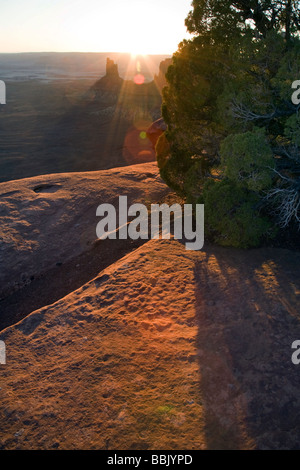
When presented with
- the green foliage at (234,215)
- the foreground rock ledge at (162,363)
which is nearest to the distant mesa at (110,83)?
the green foliage at (234,215)

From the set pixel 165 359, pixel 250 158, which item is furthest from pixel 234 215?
pixel 165 359

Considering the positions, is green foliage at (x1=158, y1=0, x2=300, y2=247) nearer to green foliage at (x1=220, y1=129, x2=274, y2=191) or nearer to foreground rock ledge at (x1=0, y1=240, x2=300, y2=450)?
green foliage at (x1=220, y1=129, x2=274, y2=191)

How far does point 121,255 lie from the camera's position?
9133 mm

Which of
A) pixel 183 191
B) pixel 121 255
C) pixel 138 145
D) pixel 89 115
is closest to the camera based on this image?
pixel 121 255

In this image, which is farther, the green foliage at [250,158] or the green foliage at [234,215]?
the green foliage at [234,215]

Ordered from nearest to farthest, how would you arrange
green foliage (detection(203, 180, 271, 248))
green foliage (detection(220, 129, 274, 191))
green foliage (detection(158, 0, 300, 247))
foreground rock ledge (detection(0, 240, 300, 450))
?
1. foreground rock ledge (detection(0, 240, 300, 450))
2. green foliage (detection(220, 129, 274, 191))
3. green foliage (detection(158, 0, 300, 247))
4. green foliage (detection(203, 180, 271, 248))

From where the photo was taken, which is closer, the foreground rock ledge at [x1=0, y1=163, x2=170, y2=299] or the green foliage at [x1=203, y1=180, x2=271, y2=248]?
the green foliage at [x1=203, y1=180, x2=271, y2=248]

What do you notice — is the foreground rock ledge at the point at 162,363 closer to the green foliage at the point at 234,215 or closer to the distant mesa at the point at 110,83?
the green foliage at the point at 234,215

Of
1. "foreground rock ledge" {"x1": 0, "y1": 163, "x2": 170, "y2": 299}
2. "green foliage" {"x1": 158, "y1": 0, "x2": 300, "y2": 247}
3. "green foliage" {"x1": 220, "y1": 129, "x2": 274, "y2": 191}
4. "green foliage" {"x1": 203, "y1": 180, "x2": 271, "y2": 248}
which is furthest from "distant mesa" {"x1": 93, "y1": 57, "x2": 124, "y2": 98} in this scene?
"green foliage" {"x1": 220, "y1": 129, "x2": 274, "y2": 191}

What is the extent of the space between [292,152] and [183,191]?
3689mm

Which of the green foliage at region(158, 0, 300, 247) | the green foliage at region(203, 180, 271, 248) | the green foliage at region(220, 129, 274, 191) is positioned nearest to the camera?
the green foliage at region(220, 129, 274, 191)

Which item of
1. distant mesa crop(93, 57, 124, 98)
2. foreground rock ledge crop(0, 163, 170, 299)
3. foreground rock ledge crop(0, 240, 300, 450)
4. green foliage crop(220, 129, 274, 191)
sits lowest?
foreground rock ledge crop(0, 240, 300, 450)
